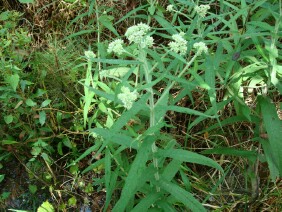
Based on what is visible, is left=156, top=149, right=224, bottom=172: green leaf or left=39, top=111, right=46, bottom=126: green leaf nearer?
left=156, top=149, right=224, bottom=172: green leaf

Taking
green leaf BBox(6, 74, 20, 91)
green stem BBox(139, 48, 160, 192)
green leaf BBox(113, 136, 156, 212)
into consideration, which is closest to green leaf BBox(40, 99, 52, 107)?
green leaf BBox(6, 74, 20, 91)

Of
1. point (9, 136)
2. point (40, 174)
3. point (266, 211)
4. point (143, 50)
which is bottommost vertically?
point (266, 211)

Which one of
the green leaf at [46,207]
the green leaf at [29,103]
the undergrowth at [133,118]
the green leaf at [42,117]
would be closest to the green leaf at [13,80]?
the undergrowth at [133,118]

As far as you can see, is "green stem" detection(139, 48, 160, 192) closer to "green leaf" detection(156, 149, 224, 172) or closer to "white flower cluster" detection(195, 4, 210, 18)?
"green leaf" detection(156, 149, 224, 172)

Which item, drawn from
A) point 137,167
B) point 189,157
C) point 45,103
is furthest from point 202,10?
point 45,103

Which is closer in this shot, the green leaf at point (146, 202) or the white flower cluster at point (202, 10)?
the green leaf at point (146, 202)

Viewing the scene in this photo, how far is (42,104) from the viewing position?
2768 millimetres

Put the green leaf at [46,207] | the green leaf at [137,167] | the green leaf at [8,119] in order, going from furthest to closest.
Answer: the green leaf at [8,119] < the green leaf at [46,207] < the green leaf at [137,167]

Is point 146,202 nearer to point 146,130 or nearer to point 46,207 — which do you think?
point 146,130

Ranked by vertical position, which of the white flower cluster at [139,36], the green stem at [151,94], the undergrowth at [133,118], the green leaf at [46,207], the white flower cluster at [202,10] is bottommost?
the green leaf at [46,207]

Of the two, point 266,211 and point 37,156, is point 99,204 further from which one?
point 266,211

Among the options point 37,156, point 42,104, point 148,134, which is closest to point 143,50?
point 148,134

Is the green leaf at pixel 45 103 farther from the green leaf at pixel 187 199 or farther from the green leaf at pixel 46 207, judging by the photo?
the green leaf at pixel 187 199

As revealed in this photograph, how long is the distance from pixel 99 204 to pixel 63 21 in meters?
1.74
